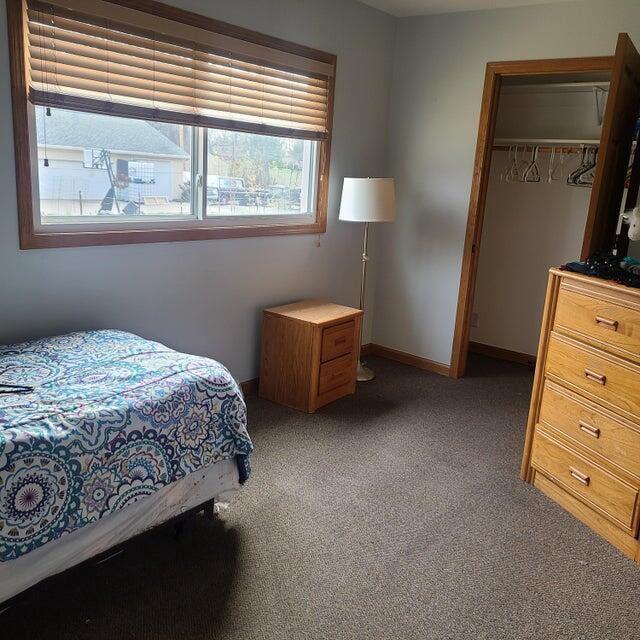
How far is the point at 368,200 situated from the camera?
3.64m

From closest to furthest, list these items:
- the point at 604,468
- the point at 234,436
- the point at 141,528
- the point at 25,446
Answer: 1. the point at 25,446
2. the point at 141,528
3. the point at 234,436
4. the point at 604,468

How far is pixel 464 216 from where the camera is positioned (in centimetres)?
399

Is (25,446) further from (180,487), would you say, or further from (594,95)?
(594,95)

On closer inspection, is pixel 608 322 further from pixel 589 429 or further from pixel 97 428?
pixel 97 428

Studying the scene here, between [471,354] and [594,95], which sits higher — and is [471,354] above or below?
below

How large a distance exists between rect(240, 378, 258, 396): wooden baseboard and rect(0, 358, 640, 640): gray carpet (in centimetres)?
53

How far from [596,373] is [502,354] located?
7.63ft

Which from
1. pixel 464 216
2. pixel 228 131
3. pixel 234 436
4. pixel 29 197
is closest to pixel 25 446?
pixel 234 436

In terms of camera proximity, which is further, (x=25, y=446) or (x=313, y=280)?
(x=313, y=280)

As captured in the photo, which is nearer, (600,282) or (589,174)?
(600,282)

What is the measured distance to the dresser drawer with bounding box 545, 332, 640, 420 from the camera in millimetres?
2279

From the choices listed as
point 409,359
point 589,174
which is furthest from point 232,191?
point 589,174

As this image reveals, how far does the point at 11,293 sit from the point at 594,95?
3818mm

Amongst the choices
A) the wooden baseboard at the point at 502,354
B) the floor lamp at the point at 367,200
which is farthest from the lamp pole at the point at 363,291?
the wooden baseboard at the point at 502,354
